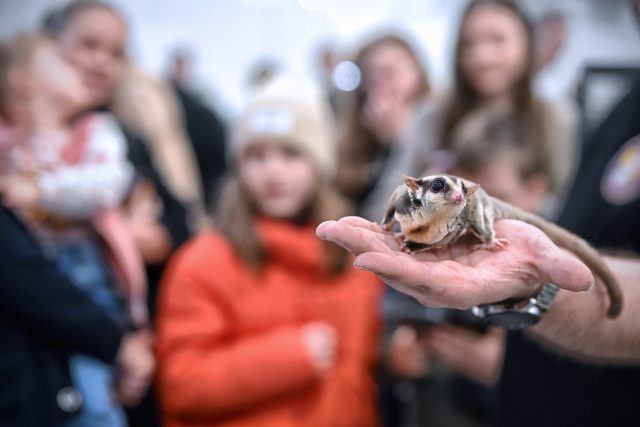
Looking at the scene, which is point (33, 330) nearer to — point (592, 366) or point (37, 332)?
point (37, 332)

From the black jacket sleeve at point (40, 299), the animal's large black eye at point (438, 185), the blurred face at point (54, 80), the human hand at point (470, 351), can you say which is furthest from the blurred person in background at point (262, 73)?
the animal's large black eye at point (438, 185)

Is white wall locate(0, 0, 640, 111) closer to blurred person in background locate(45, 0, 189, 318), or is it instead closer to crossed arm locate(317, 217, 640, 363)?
blurred person in background locate(45, 0, 189, 318)

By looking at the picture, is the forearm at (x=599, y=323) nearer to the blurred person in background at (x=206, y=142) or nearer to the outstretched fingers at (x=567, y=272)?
the outstretched fingers at (x=567, y=272)

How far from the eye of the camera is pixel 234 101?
23.1ft

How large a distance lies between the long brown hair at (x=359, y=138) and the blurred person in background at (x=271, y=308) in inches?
18.5

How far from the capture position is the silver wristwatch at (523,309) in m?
0.72

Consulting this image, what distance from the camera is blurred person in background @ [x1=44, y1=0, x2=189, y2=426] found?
1680 mm

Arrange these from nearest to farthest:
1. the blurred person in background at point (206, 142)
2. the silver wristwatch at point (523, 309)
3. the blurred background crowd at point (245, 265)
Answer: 1. the silver wristwatch at point (523, 309)
2. the blurred background crowd at point (245, 265)
3. the blurred person in background at point (206, 142)

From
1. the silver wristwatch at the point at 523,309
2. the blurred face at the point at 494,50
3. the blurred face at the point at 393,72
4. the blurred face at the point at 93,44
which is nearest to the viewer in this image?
the silver wristwatch at the point at 523,309

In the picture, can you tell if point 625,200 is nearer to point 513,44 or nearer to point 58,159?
point 513,44

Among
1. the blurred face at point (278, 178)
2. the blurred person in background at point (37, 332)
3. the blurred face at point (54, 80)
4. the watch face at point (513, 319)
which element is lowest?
the blurred person in background at point (37, 332)

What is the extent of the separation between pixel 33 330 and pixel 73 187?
1.32 ft

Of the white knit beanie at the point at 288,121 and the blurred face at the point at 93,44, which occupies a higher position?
the blurred face at the point at 93,44

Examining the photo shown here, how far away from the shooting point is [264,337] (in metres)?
1.40
